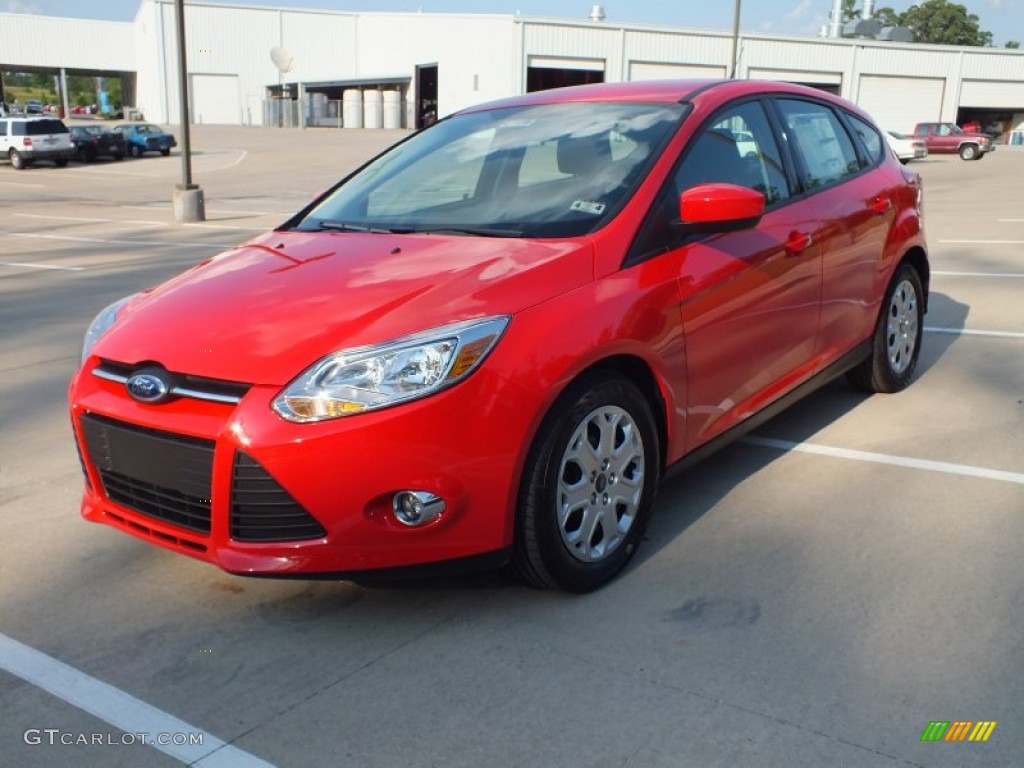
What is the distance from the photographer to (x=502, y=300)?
3.12 m

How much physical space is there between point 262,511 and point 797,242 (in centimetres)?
264

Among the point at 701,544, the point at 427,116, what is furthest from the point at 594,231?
the point at 427,116

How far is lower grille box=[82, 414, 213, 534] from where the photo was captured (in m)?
3.00

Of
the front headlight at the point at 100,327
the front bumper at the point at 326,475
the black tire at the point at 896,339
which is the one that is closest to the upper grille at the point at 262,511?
the front bumper at the point at 326,475

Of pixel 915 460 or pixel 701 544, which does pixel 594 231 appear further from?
pixel 915 460

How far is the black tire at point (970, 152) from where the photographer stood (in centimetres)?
4083

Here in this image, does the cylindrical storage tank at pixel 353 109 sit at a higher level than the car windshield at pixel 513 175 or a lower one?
higher

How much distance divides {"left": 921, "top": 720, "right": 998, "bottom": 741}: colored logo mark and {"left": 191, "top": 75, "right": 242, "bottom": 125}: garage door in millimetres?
67724

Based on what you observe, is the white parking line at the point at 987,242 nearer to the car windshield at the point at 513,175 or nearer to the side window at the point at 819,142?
the side window at the point at 819,142

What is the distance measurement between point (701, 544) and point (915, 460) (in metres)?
1.49

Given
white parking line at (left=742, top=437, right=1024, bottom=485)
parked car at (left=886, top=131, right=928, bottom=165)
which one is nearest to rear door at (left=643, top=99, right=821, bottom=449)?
white parking line at (left=742, top=437, right=1024, bottom=485)

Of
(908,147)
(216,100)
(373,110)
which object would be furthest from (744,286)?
(216,100)

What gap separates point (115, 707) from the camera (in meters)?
2.80

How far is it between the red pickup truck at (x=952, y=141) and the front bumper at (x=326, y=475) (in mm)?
43108
